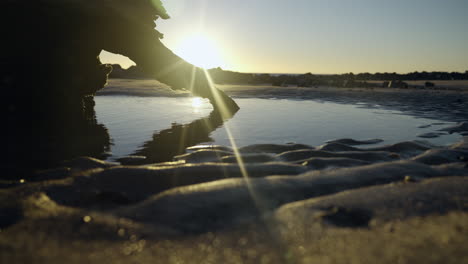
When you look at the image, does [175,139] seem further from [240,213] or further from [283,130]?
[240,213]

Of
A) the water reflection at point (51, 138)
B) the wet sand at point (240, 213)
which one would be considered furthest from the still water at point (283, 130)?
the wet sand at point (240, 213)

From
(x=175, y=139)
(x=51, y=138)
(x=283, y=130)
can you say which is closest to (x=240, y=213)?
(x=175, y=139)

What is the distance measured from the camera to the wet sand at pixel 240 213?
57.2 inches

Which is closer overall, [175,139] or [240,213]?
[240,213]

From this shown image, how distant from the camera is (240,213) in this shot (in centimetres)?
191

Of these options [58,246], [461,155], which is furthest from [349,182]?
[58,246]

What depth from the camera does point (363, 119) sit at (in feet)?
22.4

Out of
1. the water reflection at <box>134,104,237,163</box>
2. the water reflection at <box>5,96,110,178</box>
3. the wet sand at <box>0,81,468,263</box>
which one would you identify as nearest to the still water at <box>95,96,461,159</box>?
the water reflection at <box>134,104,237,163</box>

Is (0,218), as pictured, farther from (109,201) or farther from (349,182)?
(349,182)

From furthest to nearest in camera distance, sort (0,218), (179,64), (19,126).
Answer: (179,64) < (19,126) < (0,218)

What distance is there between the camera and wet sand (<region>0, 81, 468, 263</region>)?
1.45 m

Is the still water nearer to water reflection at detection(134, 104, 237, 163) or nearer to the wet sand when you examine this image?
water reflection at detection(134, 104, 237, 163)

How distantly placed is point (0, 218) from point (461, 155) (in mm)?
4475

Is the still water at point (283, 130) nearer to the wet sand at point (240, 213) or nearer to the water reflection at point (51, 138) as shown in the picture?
the water reflection at point (51, 138)
